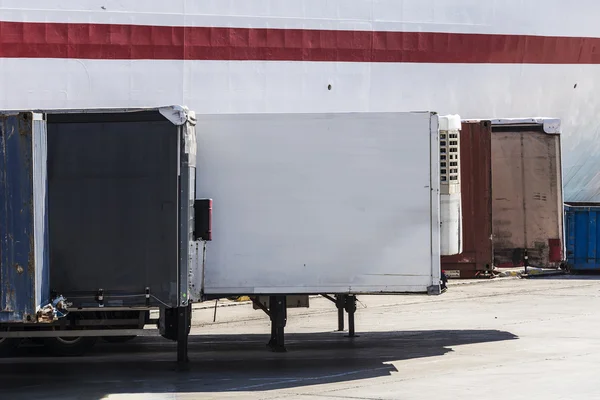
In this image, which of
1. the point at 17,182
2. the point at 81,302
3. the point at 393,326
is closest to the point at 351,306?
the point at 393,326

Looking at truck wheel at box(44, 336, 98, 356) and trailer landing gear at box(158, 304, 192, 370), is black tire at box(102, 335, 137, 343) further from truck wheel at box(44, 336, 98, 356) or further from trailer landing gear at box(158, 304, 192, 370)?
trailer landing gear at box(158, 304, 192, 370)

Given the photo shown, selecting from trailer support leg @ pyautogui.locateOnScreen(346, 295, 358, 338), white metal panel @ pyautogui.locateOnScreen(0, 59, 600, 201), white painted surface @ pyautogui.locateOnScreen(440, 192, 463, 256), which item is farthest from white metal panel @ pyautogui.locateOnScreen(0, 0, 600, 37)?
white painted surface @ pyautogui.locateOnScreen(440, 192, 463, 256)

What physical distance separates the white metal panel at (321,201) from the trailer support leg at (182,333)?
0.40 m

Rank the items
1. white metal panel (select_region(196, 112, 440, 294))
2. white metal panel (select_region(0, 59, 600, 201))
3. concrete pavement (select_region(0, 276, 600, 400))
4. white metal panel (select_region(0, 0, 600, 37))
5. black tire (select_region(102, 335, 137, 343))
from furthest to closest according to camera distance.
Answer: white metal panel (select_region(0, 0, 600, 37)) → white metal panel (select_region(0, 59, 600, 201)) → black tire (select_region(102, 335, 137, 343)) → white metal panel (select_region(196, 112, 440, 294)) → concrete pavement (select_region(0, 276, 600, 400))

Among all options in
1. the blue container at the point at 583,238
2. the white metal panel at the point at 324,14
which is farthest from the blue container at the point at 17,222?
the blue container at the point at 583,238

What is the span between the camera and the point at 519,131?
14.4m

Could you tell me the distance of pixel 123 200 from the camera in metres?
11.2

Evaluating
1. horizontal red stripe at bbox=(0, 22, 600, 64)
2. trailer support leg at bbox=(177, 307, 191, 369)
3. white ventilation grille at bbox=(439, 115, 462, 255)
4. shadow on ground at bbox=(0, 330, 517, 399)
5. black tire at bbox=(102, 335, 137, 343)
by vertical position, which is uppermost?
horizontal red stripe at bbox=(0, 22, 600, 64)

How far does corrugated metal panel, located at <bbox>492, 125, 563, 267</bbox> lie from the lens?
1416 cm

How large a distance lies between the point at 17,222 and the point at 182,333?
8.96 ft

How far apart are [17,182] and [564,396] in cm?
603

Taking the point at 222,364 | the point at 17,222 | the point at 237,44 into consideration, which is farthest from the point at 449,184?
the point at 237,44

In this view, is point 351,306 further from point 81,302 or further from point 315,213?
point 81,302

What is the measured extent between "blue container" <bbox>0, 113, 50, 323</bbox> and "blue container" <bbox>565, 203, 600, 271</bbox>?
54.7ft
